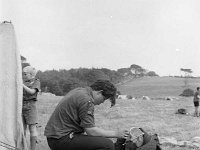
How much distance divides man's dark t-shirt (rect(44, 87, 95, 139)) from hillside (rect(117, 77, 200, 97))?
161ft

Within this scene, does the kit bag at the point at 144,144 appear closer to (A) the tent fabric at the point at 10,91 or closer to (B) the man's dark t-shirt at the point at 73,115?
(B) the man's dark t-shirt at the point at 73,115

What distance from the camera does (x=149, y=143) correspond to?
515 centimetres

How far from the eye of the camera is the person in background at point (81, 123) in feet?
16.0

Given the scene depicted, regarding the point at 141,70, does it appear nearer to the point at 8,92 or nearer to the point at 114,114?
the point at 114,114

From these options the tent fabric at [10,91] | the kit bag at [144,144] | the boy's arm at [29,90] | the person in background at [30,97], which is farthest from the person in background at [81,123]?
the person in background at [30,97]

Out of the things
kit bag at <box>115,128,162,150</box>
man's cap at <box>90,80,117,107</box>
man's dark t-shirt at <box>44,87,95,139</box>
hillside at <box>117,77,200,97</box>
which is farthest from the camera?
hillside at <box>117,77,200,97</box>

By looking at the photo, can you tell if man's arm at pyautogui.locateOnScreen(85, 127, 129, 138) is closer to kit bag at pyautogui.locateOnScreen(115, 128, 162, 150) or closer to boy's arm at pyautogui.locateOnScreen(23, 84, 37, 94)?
kit bag at pyautogui.locateOnScreen(115, 128, 162, 150)

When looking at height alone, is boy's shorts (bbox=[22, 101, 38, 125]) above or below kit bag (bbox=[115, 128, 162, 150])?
above

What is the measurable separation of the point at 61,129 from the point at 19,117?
44.7 inches

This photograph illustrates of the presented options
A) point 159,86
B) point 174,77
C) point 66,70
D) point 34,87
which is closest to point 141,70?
point 174,77

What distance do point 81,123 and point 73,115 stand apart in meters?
0.17

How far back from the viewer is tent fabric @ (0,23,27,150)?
5836 millimetres

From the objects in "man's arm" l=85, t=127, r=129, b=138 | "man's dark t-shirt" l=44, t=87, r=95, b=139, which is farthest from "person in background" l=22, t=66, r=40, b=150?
"man's arm" l=85, t=127, r=129, b=138

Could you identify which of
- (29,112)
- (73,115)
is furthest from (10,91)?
(73,115)
